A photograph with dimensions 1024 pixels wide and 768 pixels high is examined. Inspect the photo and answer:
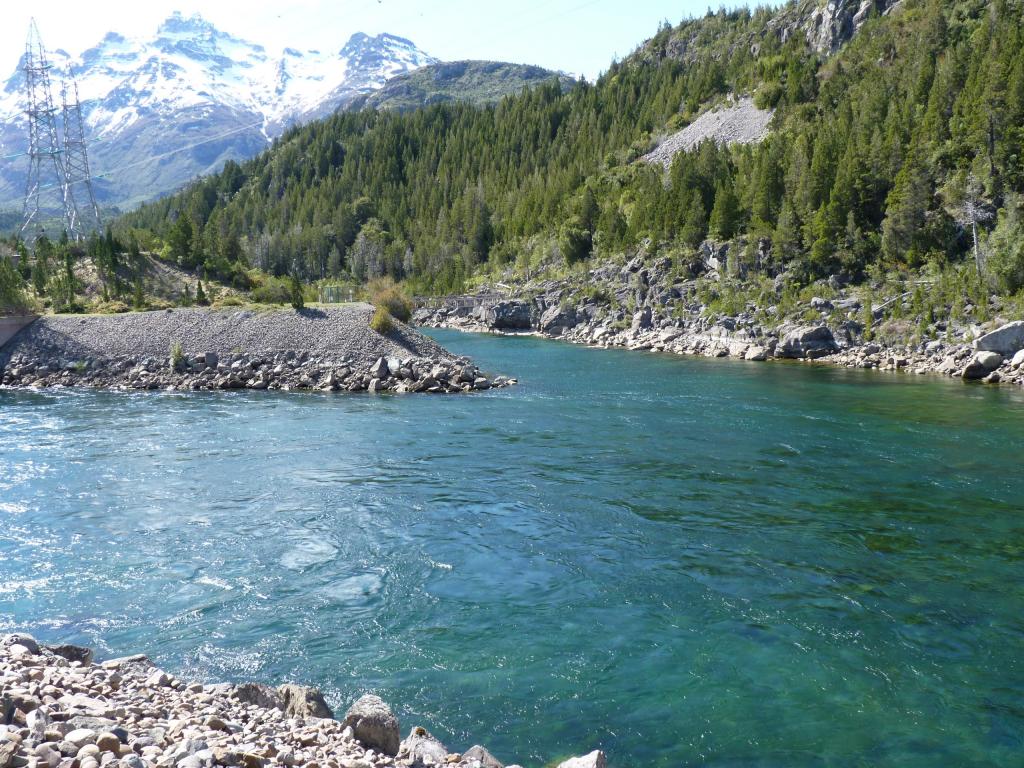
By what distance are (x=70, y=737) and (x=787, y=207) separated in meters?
71.3

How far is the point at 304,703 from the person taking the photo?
8.90 metres

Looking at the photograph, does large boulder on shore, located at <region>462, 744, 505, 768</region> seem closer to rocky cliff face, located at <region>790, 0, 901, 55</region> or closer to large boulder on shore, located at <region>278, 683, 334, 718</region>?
large boulder on shore, located at <region>278, 683, 334, 718</region>

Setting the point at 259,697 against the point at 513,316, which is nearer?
the point at 259,697

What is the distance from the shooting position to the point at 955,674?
402 inches

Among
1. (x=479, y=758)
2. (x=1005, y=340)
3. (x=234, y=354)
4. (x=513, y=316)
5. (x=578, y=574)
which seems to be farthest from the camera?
(x=513, y=316)

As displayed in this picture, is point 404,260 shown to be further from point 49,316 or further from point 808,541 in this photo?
point 808,541

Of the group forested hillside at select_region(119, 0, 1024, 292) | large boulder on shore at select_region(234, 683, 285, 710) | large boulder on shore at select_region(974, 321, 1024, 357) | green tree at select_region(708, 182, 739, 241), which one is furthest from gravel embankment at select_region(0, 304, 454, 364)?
green tree at select_region(708, 182, 739, 241)

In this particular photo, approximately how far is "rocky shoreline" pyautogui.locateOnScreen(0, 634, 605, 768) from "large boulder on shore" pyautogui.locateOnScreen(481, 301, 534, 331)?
2976 inches

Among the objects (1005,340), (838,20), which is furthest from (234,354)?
(838,20)

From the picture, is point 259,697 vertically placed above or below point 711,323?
below

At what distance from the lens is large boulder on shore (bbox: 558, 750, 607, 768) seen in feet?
24.8

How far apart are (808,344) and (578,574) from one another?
144 feet

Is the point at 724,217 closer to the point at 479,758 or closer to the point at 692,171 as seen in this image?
the point at 692,171

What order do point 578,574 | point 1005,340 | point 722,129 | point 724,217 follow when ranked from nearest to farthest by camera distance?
point 578,574, point 1005,340, point 724,217, point 722,129
